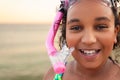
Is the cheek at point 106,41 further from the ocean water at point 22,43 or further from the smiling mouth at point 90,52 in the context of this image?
the ocean water at point 22,43

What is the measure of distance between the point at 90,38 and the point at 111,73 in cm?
52

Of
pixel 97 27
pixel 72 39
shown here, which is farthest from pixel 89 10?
pixel 72 39

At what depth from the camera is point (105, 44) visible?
2.37m

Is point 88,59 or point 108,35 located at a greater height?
point 108,35

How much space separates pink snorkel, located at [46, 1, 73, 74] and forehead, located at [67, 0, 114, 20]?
0.77 ft

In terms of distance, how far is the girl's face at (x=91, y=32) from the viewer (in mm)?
2355

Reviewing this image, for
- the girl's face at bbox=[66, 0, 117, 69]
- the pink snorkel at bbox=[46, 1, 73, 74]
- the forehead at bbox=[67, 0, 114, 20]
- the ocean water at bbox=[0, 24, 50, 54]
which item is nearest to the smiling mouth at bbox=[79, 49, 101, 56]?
the girl's face at bbox=[66, 0, 117, 69]

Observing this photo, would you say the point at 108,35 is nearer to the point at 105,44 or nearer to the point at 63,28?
the point at 105,44

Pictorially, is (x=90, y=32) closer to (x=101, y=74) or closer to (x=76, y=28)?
(x=76, y=28)

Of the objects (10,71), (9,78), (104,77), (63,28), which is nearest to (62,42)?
(63,28)

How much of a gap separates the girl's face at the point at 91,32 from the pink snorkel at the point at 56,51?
0.28 ft

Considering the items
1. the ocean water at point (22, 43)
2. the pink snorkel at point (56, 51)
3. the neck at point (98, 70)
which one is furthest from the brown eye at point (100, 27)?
the ocean water at point (22, 43)

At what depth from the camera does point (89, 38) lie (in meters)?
2.31

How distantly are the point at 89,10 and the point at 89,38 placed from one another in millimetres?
218
